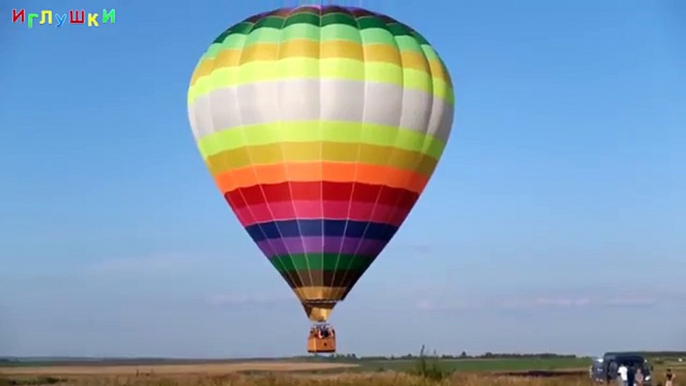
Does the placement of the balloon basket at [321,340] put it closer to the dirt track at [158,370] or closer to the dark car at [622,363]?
the dark car at [622,363]

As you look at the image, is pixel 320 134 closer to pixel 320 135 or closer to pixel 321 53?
pixel 320 135

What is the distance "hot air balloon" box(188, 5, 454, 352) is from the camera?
975 inches

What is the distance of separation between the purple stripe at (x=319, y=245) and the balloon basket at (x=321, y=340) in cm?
179

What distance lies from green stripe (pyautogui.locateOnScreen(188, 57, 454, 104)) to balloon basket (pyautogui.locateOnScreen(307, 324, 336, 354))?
5.82 meters

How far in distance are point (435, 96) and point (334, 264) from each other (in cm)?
485

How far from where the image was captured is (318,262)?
2503cm

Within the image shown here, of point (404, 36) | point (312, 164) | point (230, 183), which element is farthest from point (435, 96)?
point (230, 183)

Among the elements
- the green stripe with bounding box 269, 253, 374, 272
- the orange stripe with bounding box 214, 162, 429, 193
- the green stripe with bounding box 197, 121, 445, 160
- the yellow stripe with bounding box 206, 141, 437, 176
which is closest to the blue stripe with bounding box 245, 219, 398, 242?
the green stripe with bounding box 269, 253, 374, 272

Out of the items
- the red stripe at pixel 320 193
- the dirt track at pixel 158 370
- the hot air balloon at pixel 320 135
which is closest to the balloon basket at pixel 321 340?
the hot air balloon at pixel 320 135

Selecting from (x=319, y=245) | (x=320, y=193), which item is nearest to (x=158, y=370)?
(x=319, y=245)

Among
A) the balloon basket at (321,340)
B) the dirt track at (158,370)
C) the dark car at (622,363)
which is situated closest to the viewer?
the balloon basket at (321,340)

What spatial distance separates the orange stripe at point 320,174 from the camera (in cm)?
2489

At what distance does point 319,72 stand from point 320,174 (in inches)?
92.6

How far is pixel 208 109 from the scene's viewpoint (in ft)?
85.6
